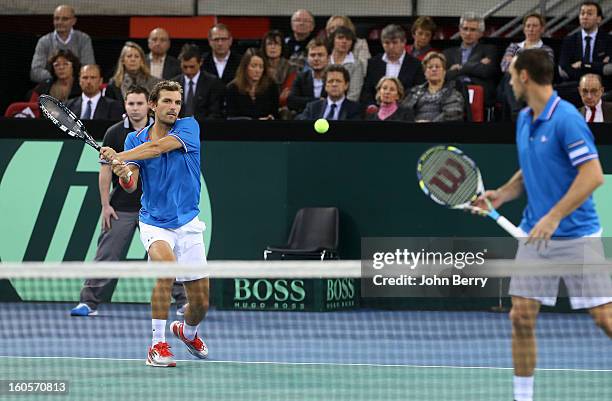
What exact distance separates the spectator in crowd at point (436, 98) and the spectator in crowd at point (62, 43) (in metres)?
3.87

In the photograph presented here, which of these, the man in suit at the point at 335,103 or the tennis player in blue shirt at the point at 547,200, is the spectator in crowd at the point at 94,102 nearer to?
the man in suit at the point at 335,103

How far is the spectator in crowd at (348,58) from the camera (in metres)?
12.8

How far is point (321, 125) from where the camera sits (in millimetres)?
12070

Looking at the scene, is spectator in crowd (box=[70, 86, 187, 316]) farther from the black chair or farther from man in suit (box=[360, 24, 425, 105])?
man in suit (box=[360, 24, 425, 105])

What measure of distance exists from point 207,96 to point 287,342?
144 inches

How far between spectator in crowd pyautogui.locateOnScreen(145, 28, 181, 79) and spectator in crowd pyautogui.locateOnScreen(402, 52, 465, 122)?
2.55 m

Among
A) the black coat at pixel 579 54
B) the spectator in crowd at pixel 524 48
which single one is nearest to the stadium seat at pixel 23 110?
the spectator in crowd at pixel 524 48

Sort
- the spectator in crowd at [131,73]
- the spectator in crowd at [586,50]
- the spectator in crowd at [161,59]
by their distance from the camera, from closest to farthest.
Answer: the spectator in crowd at [131,73] → the spectator in crowd at [586,50] → the spectator in crowd at [161,59]

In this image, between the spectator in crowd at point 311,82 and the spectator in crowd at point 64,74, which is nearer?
the spectator in crowd at point 311,82

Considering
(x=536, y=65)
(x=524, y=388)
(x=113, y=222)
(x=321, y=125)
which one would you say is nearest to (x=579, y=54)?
(x=321, y=125)

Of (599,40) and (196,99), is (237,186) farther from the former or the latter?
(599,40)

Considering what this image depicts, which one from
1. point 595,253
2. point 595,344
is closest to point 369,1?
point 595,344

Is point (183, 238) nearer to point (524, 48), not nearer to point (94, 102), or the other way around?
point (94, 102)

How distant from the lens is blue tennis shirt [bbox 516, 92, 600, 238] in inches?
238
